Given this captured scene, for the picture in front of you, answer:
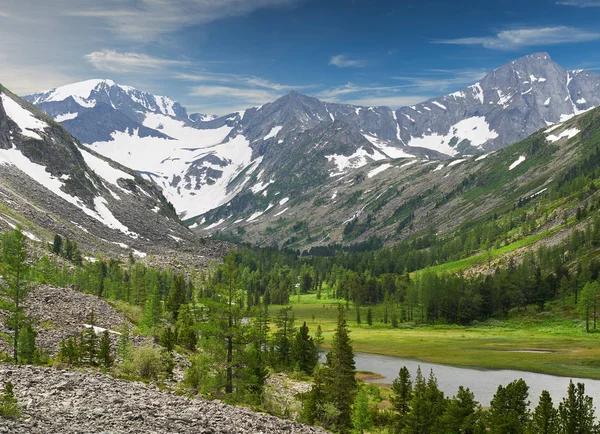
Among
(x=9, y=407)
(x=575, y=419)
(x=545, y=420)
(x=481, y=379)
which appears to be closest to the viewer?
(x=9, y=407)

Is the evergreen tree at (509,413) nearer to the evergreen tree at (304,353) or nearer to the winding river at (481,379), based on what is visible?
the winding river at (481,379)

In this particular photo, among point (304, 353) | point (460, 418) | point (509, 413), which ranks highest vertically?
point (509, 413)

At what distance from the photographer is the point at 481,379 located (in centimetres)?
8344

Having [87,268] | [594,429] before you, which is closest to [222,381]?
[594,429]

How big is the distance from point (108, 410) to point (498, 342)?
113879 millimetres

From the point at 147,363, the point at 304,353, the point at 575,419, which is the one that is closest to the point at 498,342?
the point at 304,353

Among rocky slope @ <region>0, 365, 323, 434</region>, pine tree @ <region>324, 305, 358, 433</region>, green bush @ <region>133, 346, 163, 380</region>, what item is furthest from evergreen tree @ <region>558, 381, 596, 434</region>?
green bush @ <region>133, 346, 163, 380</region>

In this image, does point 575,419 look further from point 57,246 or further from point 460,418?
point 57,246

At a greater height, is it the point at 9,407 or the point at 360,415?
the point at 9,407

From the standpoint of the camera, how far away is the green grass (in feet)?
309

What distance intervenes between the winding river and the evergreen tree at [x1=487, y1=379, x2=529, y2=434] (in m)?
19.7

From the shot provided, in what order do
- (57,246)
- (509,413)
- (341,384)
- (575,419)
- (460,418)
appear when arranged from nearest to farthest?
(575,419), (509,413), (460,418), (341,384), (57,246)

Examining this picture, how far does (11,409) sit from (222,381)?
837 inches

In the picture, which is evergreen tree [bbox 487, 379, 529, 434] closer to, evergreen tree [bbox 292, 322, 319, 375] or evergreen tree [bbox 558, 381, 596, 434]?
evergreen tree [bbox 558, 381, 596, 434]
